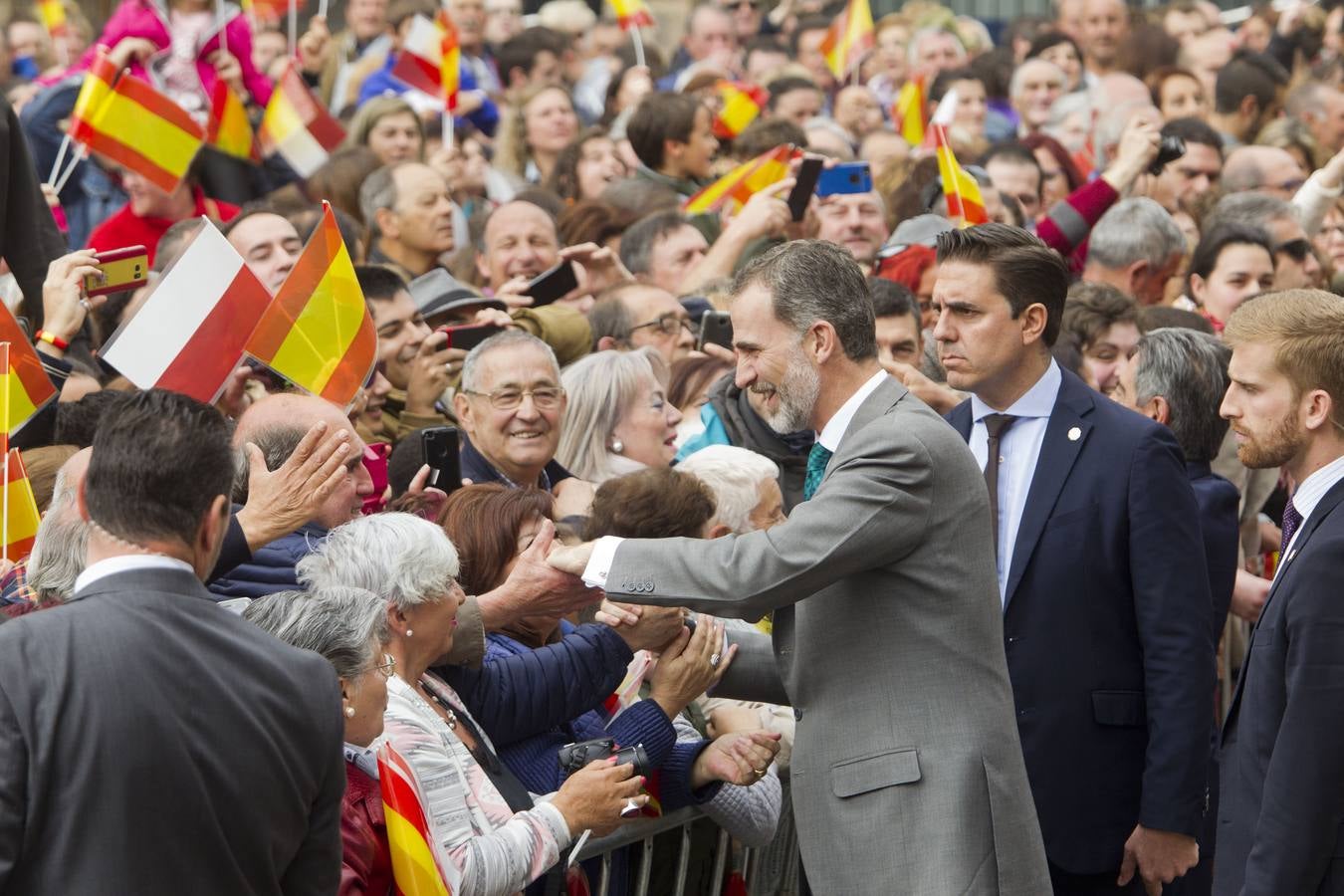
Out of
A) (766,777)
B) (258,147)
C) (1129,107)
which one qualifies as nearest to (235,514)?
(766,777)

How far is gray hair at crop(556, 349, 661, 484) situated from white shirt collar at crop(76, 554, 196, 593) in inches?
133

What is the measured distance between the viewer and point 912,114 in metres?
13.6

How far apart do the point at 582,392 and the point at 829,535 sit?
2559 millimetres

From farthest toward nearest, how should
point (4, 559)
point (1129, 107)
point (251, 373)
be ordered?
point (1129, 107) → point (251, 373) → point (4, 559)

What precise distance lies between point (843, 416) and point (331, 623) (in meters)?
1.28

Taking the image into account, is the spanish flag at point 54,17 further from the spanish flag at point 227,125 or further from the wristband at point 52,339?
the wristband at point 52,339

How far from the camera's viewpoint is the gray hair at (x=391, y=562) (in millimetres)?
4238

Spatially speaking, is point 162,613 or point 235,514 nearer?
point 162,613

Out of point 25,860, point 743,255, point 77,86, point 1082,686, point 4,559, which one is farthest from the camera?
point 77,86

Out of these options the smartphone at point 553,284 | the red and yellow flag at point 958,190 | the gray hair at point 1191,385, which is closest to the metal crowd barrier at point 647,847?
the gray hair at point 1191,385

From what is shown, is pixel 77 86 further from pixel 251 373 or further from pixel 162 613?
pixel 162 613

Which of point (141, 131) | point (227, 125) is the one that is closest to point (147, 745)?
point (141, 131)

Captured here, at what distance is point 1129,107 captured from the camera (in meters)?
12.2

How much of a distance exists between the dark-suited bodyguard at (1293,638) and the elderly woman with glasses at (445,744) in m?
1.40
